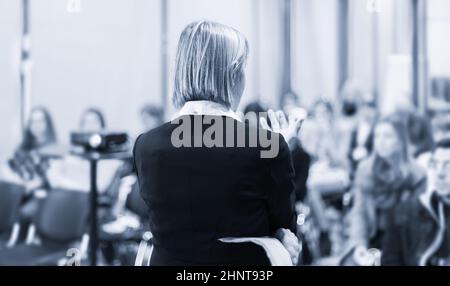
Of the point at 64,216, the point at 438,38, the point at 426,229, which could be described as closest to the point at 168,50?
the point at 438,38

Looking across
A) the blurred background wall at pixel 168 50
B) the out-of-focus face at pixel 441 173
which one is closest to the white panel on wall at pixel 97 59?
the blurred background wall at pixel 168 50

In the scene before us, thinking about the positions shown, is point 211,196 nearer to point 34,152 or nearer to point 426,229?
point 426,229

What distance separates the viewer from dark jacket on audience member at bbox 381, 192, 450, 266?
3131 millimetres

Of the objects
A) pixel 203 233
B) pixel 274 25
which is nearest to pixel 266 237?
pixel 203 233

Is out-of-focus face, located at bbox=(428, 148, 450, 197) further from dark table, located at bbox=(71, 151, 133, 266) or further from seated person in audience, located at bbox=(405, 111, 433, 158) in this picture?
dark table, located at bbox=(71, 151, 133, 266)

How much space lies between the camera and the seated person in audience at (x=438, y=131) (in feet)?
12.3

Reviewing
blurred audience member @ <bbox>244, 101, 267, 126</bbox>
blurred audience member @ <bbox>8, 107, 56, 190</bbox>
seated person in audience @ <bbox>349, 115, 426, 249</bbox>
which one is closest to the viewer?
blurred audience member @ <bbox>244, 101, 267, 126</bbox>

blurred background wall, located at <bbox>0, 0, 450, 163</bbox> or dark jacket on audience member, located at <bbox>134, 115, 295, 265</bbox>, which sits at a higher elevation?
blurred background wall, located at <bbox>0, 0, 450, 163</bbox>

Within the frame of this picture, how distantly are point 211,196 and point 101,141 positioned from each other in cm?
219

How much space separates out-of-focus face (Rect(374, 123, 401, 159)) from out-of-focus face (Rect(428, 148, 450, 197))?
315 mm

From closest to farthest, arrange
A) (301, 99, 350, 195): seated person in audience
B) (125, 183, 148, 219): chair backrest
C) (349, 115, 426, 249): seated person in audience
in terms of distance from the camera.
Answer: (125, 183, 148, 219): chair backrest < (349, 115, 426, 249): seated person in audience < (301, 99, 350, 195): seated person in audience

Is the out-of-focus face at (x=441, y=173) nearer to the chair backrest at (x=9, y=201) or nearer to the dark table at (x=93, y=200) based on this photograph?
the dark table at (x=93, y=200)

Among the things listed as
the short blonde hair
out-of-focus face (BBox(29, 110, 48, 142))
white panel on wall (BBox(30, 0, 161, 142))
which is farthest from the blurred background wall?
the short blonde hair
